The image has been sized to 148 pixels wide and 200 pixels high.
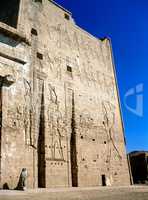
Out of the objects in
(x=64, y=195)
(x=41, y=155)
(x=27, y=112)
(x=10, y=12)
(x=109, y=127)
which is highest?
(x=10, y=12)

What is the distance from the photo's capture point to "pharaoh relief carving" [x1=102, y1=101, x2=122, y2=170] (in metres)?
17.0

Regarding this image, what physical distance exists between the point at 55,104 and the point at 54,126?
1166mm

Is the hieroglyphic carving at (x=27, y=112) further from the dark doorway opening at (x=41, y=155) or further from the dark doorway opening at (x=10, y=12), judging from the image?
the dark doorway opening at (x=10, y=12)

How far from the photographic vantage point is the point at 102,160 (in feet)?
52.6

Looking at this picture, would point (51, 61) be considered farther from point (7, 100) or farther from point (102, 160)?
point (102, 160)

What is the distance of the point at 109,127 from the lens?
17.6m

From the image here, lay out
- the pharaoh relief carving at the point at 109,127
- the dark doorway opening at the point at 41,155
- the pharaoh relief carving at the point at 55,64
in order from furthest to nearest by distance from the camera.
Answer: the pharaoh relief carving at the point at 109,127 → the pharaoh relief carving at the point at 55,64 → the dark doorway opening at the point at 41,155

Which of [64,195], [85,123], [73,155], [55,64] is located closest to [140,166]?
[85,123]

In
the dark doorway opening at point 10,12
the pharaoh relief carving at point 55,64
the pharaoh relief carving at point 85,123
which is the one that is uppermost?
the dark doorway opening at point 10,12

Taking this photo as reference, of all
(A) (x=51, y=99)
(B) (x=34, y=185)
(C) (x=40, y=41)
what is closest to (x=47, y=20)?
(C) (x=40, y=41)

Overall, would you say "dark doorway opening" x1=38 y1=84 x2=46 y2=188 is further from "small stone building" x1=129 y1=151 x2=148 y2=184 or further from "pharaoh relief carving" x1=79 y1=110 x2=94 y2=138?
"small stone building" x1=129 y1=151 x2=148 y2=184

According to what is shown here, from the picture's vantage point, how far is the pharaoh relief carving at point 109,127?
669 inches

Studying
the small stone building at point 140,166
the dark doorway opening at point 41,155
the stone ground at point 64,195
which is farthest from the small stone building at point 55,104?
the small stone building at point 140,166

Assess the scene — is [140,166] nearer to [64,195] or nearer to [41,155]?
[41,155]
